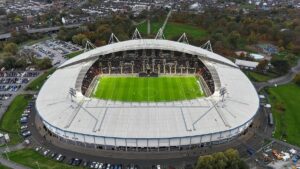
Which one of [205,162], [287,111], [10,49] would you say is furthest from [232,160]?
[10,49]

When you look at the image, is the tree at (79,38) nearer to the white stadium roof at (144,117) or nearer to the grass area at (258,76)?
the white stadium roof at (144,117)

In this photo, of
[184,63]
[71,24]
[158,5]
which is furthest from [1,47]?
[158,5]

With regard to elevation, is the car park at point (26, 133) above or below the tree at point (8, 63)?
below

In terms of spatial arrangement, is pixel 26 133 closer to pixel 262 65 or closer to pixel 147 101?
pixel 147 101

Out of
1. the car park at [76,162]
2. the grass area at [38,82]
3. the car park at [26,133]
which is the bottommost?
the car park at [76,162]

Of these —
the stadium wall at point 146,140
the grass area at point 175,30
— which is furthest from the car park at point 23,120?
the grass area at point 175,30

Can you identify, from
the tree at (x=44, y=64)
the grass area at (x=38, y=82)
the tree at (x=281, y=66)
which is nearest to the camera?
the grass area at (x=38, y=82)
